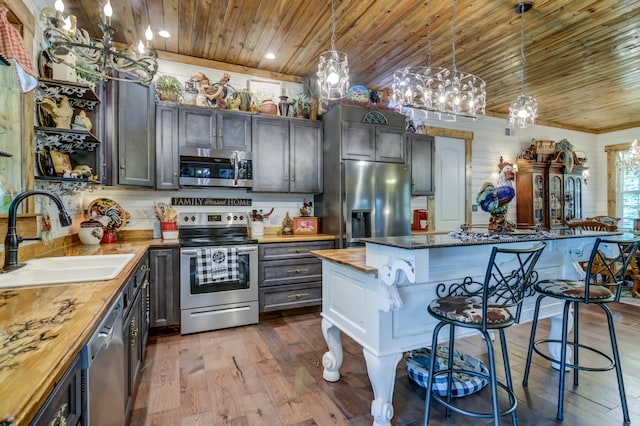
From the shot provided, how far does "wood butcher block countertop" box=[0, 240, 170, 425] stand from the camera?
59 cm

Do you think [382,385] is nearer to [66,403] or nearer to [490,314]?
[490,314]

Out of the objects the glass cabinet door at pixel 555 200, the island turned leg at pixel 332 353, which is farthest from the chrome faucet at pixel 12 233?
the glass cabinet door at pixel 555 200

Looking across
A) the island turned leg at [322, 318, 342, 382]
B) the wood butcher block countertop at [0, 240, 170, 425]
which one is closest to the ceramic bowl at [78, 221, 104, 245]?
the wood butcher block countertop at [0, 240, 170, 425]

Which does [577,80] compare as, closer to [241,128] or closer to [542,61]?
[542,61]

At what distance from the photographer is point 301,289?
3688 millimetres

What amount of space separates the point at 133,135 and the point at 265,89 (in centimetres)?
178

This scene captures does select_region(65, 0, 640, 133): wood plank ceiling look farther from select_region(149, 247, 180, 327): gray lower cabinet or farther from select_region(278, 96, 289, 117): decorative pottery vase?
select_region(149, 247, 180, 327): gray lower cabinet

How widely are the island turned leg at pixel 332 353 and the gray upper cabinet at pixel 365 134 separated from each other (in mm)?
2133

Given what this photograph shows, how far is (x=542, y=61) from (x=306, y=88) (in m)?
2.95

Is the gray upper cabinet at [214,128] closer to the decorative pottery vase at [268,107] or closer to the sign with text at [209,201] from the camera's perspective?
the decorative pottery vase at [268,107]

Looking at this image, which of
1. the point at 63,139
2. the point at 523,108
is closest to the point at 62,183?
the point at 63,139

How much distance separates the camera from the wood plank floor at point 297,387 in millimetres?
1898

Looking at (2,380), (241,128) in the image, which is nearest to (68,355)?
(2,380)

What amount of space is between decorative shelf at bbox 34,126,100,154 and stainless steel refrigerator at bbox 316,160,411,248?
2416 millimetres
